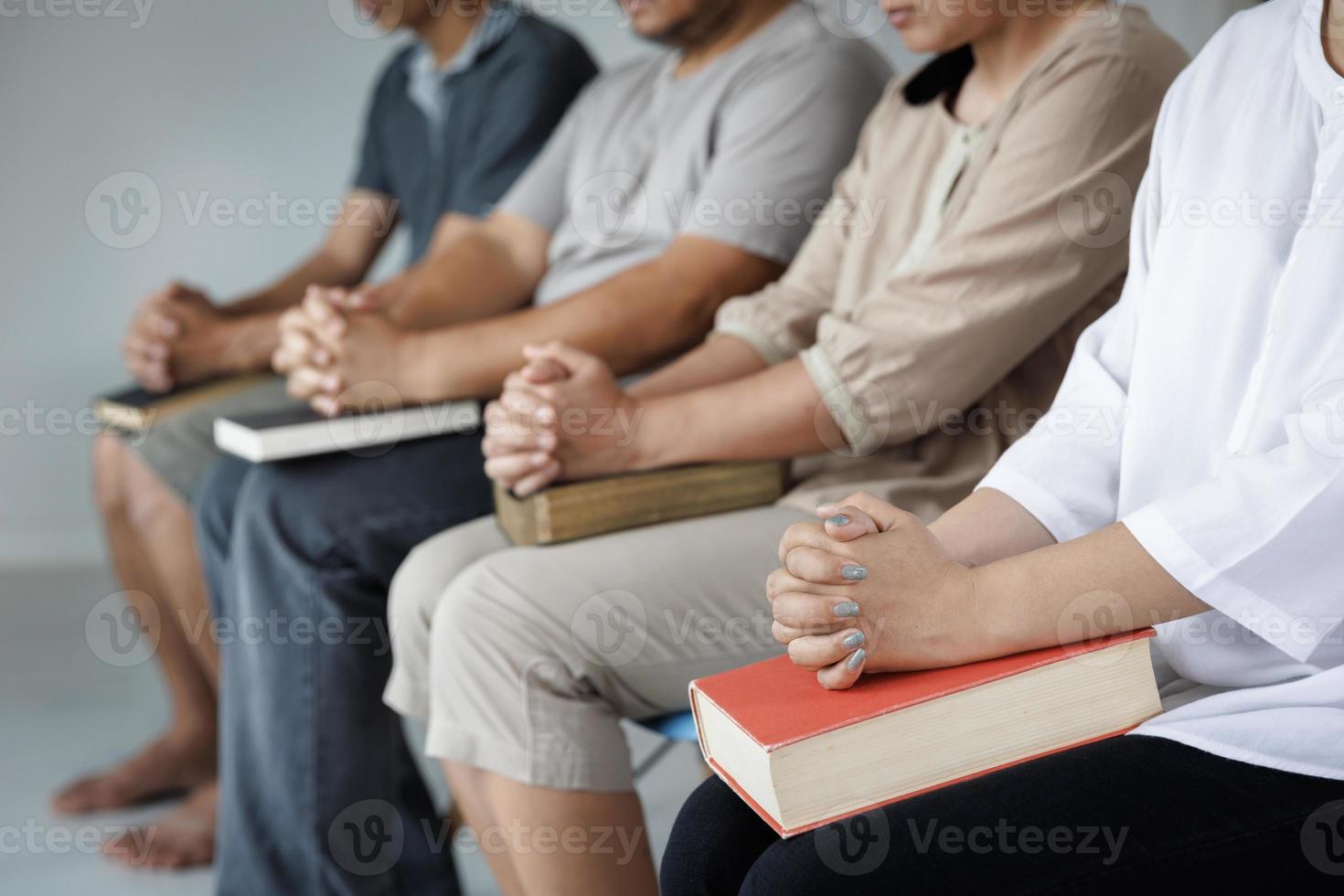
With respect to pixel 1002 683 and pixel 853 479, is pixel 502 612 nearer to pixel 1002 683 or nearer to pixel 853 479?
pixel 853 479

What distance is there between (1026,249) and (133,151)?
2592 mm

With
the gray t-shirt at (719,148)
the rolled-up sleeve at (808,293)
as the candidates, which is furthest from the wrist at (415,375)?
the rolled-up sleeve at (808,293)

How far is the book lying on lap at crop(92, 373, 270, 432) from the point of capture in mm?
1702

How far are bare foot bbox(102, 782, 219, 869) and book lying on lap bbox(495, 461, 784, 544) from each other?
81 cm

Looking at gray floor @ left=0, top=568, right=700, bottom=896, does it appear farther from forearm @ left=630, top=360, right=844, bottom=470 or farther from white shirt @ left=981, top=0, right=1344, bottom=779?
white shirt @ left=981, top=0, right=1344, bottom=779

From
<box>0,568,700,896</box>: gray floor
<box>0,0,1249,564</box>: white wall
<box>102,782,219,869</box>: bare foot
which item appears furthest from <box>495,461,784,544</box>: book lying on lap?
<box>0,0,1249,564</box>: white wall

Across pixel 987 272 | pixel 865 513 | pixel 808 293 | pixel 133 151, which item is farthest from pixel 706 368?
pixel 133 151

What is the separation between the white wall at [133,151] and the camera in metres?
2.97

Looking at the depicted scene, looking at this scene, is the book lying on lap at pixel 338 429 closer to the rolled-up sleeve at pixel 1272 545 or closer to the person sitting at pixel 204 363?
the person sitting at pixel 204 363

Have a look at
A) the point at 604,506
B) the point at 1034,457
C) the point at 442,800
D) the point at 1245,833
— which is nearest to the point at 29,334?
the point at 442,800

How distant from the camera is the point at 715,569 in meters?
1.05

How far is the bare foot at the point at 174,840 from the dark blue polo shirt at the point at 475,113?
3.02 feet

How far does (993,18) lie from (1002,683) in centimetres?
66

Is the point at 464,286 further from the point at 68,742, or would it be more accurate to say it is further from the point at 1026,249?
the point at 68,742
